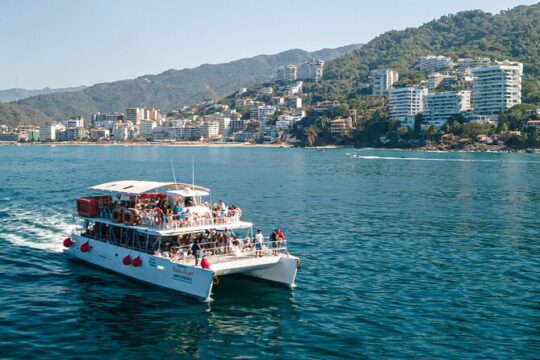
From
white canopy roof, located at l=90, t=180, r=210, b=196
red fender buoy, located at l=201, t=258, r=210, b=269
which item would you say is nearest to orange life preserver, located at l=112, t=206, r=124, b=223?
white canopy roof, located at l=90, t=180, r=210, b=196

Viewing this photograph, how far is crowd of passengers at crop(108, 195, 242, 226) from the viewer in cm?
2394

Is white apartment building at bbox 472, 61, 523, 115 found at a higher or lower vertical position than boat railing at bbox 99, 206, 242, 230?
higher

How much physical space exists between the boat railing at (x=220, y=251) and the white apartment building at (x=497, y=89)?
17986cm

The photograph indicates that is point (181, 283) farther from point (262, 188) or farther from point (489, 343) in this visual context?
point (262, 188)

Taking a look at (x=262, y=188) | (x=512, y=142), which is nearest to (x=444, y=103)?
(x=512, y=142)

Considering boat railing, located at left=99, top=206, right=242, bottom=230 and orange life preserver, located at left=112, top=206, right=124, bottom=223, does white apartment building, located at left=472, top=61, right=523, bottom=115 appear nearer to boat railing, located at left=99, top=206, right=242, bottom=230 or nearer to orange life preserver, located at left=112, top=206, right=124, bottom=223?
boat railing, located at left=99, top=206, right=242, bottom=230

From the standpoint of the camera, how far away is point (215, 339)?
715 inches

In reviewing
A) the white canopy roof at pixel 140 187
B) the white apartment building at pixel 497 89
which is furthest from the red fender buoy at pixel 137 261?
the white apartment building at pixel 497 89

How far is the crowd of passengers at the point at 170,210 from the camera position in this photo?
78.5 feet

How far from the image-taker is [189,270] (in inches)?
854

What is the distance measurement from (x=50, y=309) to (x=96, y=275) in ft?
15.9

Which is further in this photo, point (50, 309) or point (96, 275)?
point (96, 275)

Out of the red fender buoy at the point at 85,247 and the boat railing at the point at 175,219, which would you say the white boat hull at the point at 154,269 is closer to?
the red fender buoy at the point at 85,247

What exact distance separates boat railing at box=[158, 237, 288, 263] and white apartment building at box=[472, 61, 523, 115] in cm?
17986
